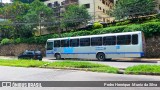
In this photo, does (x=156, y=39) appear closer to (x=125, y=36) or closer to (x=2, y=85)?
(x=125, y=36)

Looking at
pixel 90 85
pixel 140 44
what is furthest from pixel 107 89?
pixel 140 44

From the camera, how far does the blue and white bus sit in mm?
26245

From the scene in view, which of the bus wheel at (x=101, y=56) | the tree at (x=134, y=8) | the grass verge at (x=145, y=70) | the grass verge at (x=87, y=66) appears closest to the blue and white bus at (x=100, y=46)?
the bus wheel at (x=101, y=56)

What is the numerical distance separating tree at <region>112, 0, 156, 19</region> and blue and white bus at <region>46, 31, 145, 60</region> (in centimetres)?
1572

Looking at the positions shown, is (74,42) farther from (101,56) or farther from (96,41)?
(101,56)

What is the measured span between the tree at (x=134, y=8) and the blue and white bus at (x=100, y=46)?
15718 mm

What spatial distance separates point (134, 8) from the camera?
4544cm

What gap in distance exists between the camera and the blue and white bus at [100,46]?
86.1 ft

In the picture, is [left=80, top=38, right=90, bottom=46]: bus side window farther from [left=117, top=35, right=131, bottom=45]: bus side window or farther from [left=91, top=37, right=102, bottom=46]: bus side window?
[left=117, top=35, right=131, bottom=45]: bus side window

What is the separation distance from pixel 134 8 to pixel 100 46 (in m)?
18.5

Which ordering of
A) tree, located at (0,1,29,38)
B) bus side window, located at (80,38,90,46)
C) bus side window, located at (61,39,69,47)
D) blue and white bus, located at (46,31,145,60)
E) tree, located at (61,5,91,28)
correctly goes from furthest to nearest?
tree, located at (0,1,29,38), tree, located at (61,5,91,28), bus side window, located at (61,39,69,47), bus side window, located at (80,38,90,46), blue and white bus, located at (46,31,145,60)

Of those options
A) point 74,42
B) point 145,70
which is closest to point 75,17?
point 74,42

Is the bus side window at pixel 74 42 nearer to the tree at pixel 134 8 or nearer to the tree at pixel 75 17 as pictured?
the tree at pixel 134 8

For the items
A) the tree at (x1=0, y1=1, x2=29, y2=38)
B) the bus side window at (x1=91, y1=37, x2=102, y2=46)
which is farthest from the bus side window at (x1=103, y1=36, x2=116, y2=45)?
the tree at (x1=0, y1=1, x2=29, y2=38)
